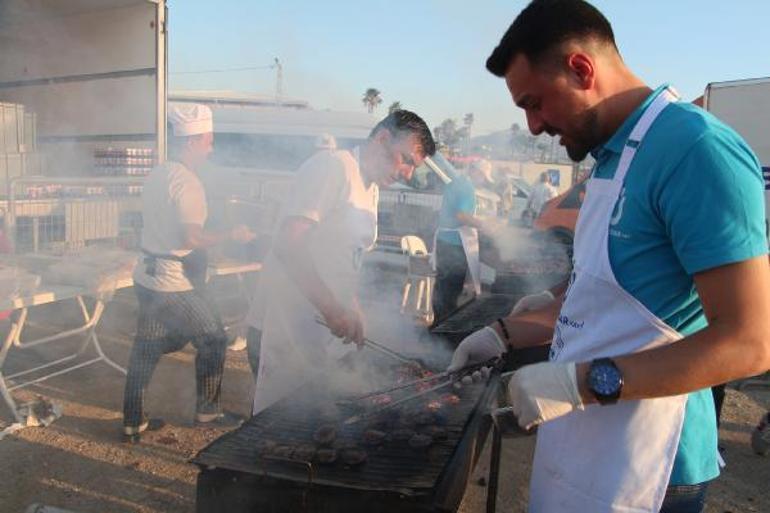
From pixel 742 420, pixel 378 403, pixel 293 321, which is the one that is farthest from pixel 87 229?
pixel 742 420

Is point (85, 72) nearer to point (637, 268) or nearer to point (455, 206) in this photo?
point (455, 206)

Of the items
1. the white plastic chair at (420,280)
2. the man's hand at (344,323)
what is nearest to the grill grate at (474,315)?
the man's hand at (344,323)

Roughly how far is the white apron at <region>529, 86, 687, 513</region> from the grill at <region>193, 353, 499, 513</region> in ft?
1.39

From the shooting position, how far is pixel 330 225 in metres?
2.77

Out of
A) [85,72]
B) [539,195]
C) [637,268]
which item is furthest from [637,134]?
[539,195]

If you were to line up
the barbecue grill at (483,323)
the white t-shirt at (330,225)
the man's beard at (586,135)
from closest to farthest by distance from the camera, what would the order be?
the man's beard at (586,135), the white t-shirt at (330,225), the barbecue grill at (483,323)

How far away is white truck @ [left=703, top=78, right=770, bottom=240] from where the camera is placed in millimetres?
6816

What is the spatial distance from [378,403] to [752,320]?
1563 millimetres

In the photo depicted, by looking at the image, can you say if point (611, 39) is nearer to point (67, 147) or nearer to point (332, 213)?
point (332, 213)

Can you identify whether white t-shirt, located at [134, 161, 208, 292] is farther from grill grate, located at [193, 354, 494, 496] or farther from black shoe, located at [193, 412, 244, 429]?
grill grate, located at [193, 354, 494, 496]

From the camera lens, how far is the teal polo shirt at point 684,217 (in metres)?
1.08

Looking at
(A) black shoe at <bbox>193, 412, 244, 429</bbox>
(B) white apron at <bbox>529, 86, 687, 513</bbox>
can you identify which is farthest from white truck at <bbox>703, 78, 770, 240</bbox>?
(B) white apron at <bbox>529, 86, 687, 513</bbox>

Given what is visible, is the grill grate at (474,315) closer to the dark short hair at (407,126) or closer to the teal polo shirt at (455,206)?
the dark short hair at (407,126)

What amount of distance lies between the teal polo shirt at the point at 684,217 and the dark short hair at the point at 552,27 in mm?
214
